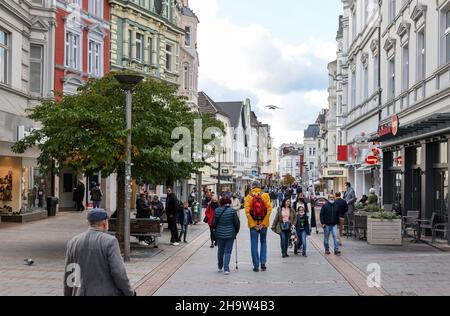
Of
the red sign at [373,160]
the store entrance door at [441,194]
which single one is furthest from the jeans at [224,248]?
the red sign at [373,160]

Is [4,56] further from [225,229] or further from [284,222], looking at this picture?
[225,229]

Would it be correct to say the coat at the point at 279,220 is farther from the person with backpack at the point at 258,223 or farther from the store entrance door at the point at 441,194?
the store entrance door at the point at 441,194

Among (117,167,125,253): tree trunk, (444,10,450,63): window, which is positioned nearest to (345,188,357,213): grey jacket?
(444,10,450,63): window

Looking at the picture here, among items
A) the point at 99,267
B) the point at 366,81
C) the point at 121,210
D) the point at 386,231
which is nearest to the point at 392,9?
the point at 366,81

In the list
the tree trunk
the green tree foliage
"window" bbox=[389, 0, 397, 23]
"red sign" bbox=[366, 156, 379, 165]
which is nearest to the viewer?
the green tree foliage

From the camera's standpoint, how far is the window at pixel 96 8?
35.4 meters

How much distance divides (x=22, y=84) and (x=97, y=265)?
849 inches

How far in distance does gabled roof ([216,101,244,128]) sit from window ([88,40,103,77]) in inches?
2197

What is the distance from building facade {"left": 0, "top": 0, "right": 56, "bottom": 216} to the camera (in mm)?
24031

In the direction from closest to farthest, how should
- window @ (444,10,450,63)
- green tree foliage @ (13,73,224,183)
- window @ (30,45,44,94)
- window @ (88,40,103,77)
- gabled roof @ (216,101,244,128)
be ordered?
1. green tree foliage @ (13,73,224,183)
2. window @ (444,10,450,63)
3. window @ (30,45,44,94)
4. window @ (88,40,103,77)
5. gabled roof @ (216,101,244,128)

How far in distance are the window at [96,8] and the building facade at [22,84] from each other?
5.66 metres

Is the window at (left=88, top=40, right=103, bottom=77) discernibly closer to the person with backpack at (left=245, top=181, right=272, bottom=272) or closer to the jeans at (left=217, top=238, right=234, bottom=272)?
the person with backpack at (left=245, top=181, right=272, bottom=272)

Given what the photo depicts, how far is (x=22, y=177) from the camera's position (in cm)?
2675
